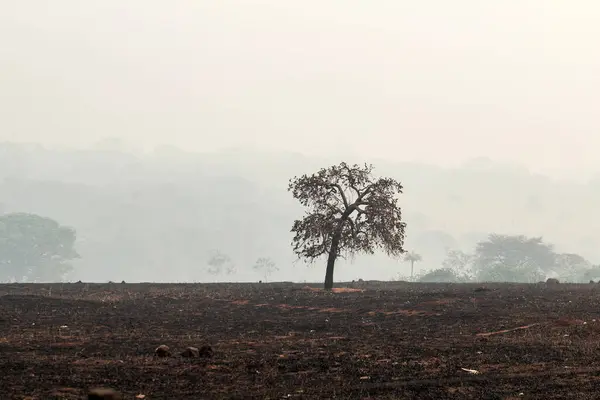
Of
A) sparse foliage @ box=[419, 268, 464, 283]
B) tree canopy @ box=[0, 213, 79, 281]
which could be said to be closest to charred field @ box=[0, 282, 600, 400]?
sparse foliage @ box=[419, 268, 464, 283]

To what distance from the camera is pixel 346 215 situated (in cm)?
4800

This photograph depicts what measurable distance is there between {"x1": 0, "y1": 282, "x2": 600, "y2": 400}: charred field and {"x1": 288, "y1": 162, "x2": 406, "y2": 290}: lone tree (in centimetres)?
1118

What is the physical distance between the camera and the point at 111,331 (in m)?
24.7

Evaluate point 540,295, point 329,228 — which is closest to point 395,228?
point 329,228

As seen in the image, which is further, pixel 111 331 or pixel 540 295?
pixel 540 295

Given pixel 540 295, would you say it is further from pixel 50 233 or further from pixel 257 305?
pixel 50 233

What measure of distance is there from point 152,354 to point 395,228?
31.9 metres

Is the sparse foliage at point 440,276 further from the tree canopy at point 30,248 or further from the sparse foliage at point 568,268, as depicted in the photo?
the tree canopy at point 30,248

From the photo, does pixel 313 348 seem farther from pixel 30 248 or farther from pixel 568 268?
pixel 30 248

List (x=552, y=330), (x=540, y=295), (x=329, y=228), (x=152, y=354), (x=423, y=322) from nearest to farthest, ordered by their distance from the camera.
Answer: (x=152, y=354) → (x=552, y=330) → (x=423, y=322) → (x=540, y=295) → (x=329, y=228)

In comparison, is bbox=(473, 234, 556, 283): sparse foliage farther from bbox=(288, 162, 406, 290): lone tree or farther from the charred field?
the charred field

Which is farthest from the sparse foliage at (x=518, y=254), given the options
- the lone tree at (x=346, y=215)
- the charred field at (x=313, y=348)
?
the charred field at (x=313, y=348)

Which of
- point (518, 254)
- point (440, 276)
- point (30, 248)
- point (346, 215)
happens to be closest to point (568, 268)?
point (518, 254)

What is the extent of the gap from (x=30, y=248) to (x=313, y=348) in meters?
158
